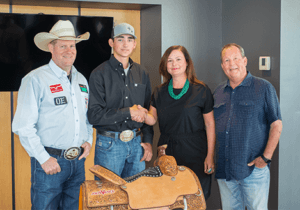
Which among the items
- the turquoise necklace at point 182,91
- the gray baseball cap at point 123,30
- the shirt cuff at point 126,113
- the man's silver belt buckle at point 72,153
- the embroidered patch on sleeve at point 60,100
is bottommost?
the man's silver belt buckle at point 72,153

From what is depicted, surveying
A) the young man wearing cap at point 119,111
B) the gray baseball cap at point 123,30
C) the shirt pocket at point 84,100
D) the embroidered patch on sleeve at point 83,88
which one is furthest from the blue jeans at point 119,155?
the gray baseball cap at point 123,30

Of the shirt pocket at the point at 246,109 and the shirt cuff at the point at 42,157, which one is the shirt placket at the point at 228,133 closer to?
the shirt pocket at the point at 246,109

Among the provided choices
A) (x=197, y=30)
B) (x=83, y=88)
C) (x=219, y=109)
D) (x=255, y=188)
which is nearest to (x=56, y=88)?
(x=83, y=88)

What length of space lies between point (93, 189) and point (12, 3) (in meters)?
2.25

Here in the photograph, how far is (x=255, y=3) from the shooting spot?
7.94 ft

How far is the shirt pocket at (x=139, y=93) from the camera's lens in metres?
2.15

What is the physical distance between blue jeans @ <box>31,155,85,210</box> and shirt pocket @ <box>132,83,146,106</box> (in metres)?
0.62

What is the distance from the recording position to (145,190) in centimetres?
138

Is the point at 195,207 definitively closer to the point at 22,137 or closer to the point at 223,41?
the point at 22,137

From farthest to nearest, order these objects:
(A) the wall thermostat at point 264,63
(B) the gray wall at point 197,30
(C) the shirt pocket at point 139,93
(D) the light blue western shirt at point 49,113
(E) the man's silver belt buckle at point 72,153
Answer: (B) the gray wall at point 197,30 → (A) the wall thermostat at point 264,63 → (C) the shirt pocket at point 139,93 → (E) the man's silver belt buckle at point 72,153 → (D) the light blue western shirt at point 49,113

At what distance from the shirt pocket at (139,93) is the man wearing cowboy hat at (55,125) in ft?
1.28

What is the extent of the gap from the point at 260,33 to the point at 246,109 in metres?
0.92

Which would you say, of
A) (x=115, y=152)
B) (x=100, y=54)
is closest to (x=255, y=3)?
(x=100, y=54)

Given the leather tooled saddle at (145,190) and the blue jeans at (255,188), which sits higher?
the leather tooled saddle at (145,190)
